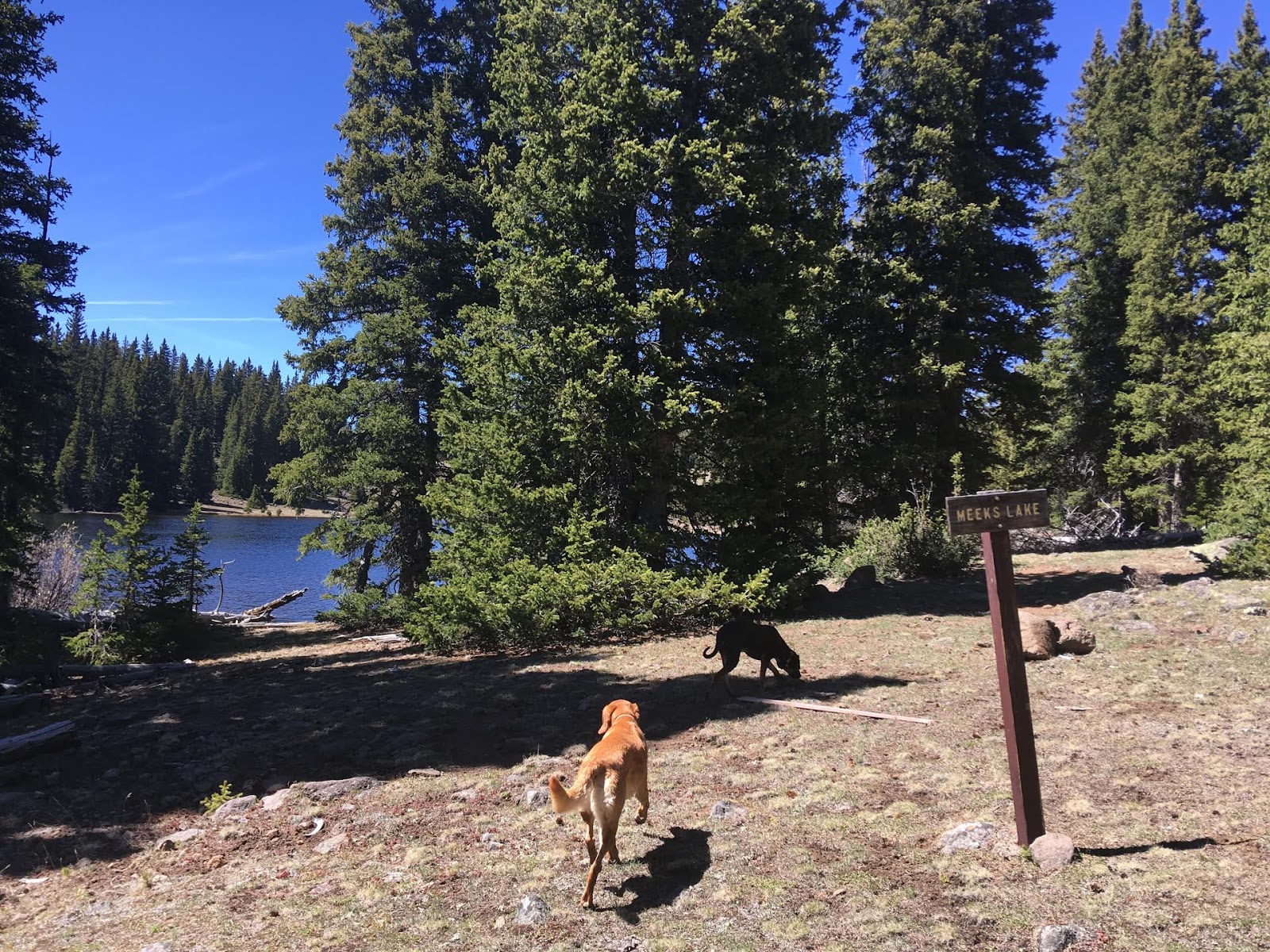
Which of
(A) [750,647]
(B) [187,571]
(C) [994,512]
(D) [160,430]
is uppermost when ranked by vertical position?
(D) [160,430]

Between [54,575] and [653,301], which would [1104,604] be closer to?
[653,301]

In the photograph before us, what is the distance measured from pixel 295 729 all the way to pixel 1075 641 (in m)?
9.02

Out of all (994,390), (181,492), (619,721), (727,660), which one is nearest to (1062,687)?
(727,660)

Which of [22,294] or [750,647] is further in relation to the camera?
[22,294]

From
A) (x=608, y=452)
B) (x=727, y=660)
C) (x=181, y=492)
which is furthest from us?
(x=181, y=492)

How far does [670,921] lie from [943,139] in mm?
18568

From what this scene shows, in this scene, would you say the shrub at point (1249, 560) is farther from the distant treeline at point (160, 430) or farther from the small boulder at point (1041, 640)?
the distant treeline at point (160, 430)

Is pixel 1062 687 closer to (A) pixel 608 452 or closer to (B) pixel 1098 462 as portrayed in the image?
(A) pixel 608 452

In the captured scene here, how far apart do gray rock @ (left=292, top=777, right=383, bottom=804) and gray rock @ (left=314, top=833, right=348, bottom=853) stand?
73 centimetres

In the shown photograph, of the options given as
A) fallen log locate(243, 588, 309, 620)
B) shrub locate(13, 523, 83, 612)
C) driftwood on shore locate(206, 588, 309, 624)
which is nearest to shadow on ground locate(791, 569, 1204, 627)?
driftwood on shore locate(206, 588, 309, 624)

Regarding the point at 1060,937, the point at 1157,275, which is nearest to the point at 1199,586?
the point at 1060,937

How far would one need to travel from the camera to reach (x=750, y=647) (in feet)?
27.6

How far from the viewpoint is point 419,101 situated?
19.5 meters

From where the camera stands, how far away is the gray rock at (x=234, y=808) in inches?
223
